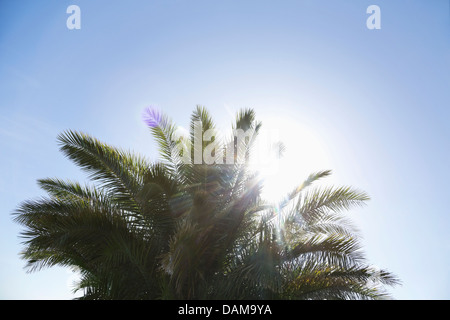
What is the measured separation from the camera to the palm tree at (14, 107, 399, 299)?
6797 mm

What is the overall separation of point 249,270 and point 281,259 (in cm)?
82

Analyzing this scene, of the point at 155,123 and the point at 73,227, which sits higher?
the point at 155,123

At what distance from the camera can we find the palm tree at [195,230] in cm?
680

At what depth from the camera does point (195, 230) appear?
6398 mm

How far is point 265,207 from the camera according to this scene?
331 inches
